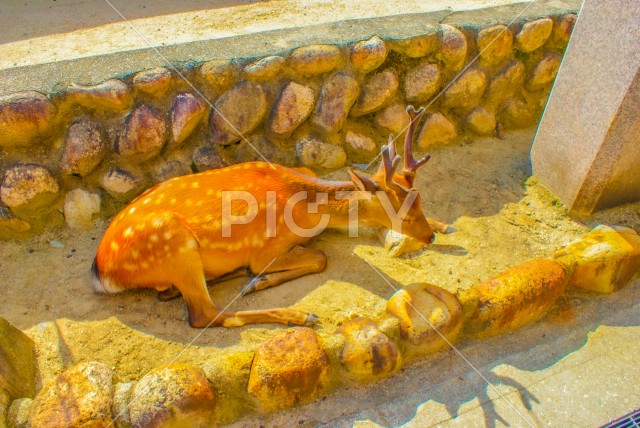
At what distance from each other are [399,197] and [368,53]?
1198 millimetres

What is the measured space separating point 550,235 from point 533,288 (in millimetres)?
868

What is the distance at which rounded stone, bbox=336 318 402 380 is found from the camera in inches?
116

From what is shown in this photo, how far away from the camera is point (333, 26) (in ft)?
14.6

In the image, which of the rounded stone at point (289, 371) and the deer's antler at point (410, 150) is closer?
the rounded stone at point (289, 371)

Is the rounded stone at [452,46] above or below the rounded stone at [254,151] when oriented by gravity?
above

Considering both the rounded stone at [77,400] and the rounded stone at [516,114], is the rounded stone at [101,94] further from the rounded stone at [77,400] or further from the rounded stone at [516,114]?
the rounded stone at [516,114]

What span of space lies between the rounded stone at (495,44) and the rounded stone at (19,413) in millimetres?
3869

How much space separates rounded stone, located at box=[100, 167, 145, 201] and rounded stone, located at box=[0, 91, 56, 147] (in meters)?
0.49

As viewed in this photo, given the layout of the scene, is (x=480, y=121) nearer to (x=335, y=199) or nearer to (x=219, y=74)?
(x=335, y=199)

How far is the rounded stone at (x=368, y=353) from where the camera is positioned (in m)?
2.96

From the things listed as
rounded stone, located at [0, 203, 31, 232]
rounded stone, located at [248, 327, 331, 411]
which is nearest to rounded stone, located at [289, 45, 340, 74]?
rounded stone, located at [248, 327, 331, 411]

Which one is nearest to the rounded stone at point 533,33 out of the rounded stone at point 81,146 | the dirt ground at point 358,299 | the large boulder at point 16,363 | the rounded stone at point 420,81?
the rounded stone at point 420,81

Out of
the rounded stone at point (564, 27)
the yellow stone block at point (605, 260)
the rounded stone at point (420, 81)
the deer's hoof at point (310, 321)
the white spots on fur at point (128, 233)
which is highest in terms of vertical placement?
the rounded stone at point (564, 27)

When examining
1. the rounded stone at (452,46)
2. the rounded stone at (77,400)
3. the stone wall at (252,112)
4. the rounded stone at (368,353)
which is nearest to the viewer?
the rounded stone at (77,400)
